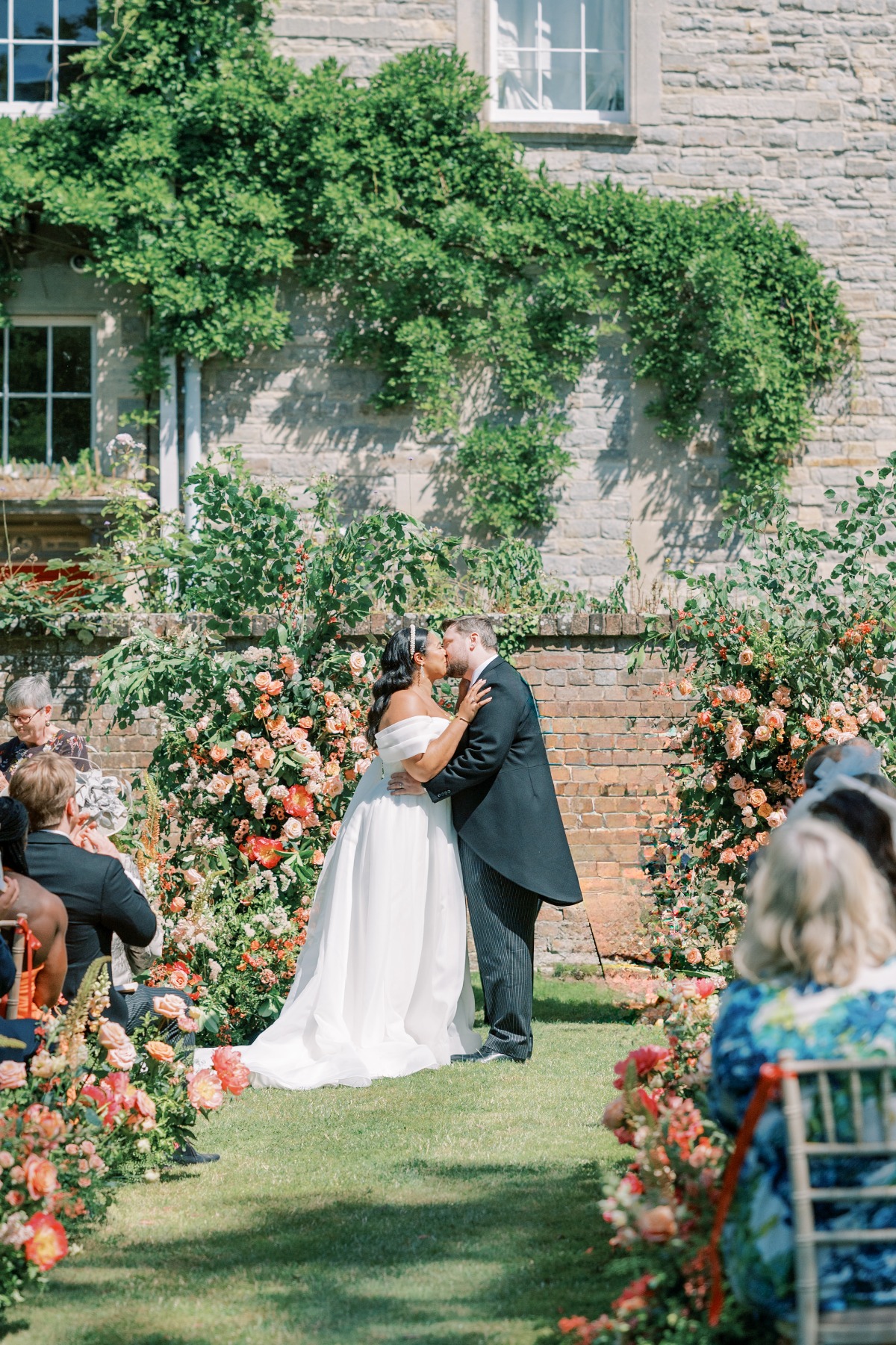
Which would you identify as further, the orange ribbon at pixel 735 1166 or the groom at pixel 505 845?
the groom at pixel 505 845

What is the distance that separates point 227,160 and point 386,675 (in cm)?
664

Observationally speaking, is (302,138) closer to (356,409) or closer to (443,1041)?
(356,409)

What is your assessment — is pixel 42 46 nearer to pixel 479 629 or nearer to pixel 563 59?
pixel 563 59

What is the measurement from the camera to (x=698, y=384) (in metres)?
12.1

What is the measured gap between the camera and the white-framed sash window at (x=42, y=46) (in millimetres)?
11719

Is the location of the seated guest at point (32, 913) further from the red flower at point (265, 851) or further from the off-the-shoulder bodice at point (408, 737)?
the red flower at point (265, 851)

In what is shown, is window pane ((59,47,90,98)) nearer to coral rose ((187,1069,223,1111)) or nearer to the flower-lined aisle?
the flower-lined aisle

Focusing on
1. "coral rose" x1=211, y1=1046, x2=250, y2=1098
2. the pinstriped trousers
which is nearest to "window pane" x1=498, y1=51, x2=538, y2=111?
the pinstriped trousers

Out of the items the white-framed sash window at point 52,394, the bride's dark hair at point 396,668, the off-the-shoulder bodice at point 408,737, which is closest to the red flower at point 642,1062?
the off-the-shoulder bodice at point 408,737

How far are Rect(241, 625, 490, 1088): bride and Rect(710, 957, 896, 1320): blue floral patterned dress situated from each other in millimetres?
3665

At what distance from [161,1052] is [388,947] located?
6.31 ft

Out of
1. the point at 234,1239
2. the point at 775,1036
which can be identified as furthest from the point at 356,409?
the point at 775,1036

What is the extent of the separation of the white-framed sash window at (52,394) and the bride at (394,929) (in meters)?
6.53

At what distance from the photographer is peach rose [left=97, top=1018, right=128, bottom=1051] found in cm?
423
